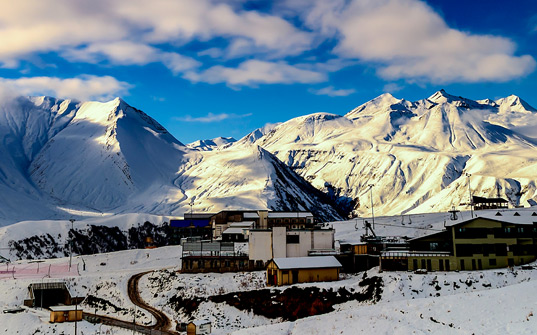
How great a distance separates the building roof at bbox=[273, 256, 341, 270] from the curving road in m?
14.2

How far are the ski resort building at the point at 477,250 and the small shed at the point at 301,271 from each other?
6759mm

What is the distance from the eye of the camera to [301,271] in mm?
61562

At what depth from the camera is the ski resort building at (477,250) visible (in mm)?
56406

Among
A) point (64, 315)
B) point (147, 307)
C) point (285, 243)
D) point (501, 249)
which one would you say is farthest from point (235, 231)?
point (501, 249)

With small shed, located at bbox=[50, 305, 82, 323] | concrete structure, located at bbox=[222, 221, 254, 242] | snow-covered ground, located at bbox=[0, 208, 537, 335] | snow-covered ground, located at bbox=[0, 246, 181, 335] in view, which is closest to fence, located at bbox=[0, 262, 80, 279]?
snow-covered ground, located at bbox=[0, 246, 181, 335]

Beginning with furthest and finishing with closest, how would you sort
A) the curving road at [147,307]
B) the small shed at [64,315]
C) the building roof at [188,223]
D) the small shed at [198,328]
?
1. the building roof at [188,223]
2. the small shed at [64,315]
3. the curving road at [147,307]
4. the small shed at [198,328]

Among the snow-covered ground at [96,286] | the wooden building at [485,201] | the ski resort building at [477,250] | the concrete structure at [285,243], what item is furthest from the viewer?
the wooden building at [485,201]

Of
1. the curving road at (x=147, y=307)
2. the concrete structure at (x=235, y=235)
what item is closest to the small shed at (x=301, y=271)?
the curving road at (x=147, y=307)

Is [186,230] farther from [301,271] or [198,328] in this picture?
[198,328]

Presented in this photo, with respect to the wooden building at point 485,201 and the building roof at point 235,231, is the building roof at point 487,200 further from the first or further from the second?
the building roof at point 235,231

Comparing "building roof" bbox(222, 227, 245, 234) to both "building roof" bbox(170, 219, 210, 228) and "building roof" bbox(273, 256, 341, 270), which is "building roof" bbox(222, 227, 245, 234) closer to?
"building roof" bbox(273, 256, 341, 270)

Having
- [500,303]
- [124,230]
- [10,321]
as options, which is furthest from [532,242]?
[124,230]

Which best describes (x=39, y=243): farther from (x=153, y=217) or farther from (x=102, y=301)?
(x=102, y=301)

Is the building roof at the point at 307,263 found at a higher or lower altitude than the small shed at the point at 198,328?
higher
